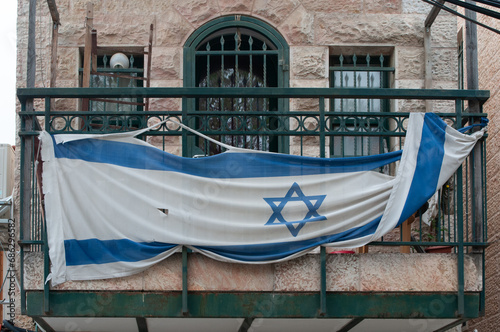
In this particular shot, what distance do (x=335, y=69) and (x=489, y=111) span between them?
362 centimetres

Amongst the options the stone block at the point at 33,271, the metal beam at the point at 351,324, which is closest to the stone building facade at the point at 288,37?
the metal beam at the point at 351,324

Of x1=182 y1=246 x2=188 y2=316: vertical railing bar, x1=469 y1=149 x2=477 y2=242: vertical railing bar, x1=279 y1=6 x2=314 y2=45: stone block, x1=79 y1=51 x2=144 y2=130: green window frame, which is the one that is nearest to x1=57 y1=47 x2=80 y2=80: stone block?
x1=79 y1=51 x2=144 y2=130: green window frame

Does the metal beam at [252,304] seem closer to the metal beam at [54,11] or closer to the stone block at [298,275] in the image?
the stone block at [298,275]

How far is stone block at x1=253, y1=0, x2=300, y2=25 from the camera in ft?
36.9

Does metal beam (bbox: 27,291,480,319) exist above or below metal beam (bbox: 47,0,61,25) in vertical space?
below

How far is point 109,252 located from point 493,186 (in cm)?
684

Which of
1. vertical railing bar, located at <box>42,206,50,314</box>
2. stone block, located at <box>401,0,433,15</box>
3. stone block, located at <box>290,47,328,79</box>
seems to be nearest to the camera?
vertical railing bar, located at <box>42,206,50,314</box>

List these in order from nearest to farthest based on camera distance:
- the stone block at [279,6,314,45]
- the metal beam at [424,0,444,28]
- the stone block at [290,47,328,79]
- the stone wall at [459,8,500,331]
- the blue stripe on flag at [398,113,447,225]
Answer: the blue stripe on flag at [398,113,447,225] → the metal beam at [424,0,444,28] → the stone block at [290,47,328,79] → the stone block at [279,6,314,45] → the stone wall at [459,8,500,331]

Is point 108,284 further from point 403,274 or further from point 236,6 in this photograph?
point 236,6

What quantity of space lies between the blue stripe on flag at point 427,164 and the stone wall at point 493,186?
4.30 metres

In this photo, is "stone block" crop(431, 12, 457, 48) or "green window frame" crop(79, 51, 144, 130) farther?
"stone block" crop(431, 12, 457, 48)

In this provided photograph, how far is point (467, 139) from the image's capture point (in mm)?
8828

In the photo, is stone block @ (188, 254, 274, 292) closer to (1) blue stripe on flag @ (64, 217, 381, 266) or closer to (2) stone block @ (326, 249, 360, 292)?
(1) blue stripe on flag @ (64, 217, 381, 266)

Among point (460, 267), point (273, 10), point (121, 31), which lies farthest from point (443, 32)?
point (121, 31)
